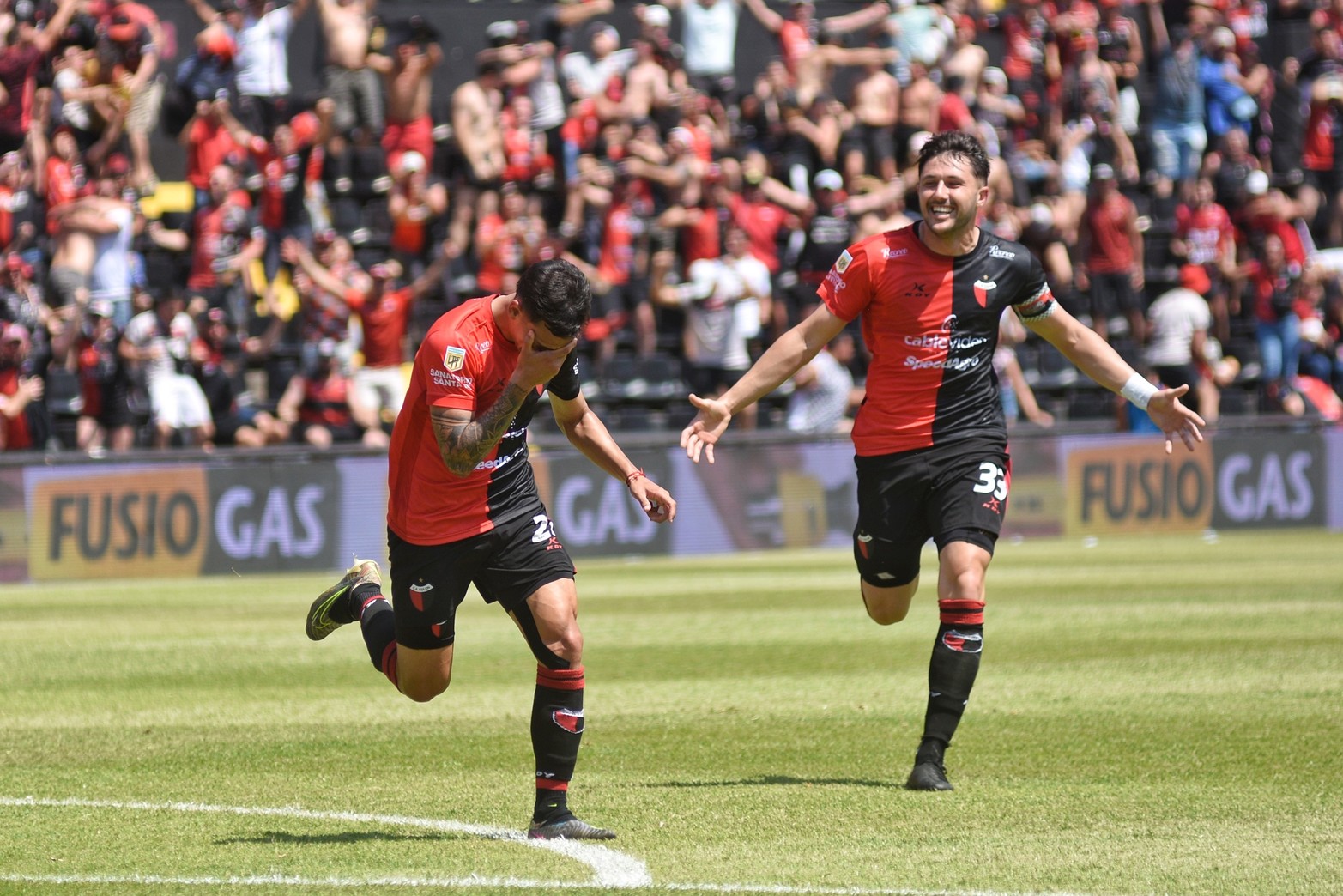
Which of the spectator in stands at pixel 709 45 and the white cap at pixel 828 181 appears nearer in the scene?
the white cap at pixel 828 181

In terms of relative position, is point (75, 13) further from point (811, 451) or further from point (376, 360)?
point (811, 451)

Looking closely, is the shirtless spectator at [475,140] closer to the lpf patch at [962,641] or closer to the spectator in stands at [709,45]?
the spectator in stands at [709,45]

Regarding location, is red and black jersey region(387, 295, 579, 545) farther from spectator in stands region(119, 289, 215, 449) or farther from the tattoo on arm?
spectator in stands region(119, 289, 215, 449)

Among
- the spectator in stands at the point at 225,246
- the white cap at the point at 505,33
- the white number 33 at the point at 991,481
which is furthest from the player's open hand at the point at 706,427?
the white cap at the point at 505,33

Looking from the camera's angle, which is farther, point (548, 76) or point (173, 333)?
point (548, 76)

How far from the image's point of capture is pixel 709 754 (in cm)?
834

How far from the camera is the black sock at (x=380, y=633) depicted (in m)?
7.13

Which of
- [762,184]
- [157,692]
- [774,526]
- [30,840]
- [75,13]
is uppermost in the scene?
[75,13]

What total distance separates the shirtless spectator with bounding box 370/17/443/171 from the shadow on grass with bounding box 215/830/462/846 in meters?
15.8

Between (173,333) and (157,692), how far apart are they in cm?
867

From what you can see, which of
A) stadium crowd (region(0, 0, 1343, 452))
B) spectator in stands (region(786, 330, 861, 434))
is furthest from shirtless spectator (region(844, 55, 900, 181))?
spectator in stands (region(786, 330, 861, 434))

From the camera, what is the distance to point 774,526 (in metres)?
21.5

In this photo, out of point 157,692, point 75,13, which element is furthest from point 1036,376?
point 157,692

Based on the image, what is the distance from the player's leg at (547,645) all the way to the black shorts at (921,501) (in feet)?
5.34
